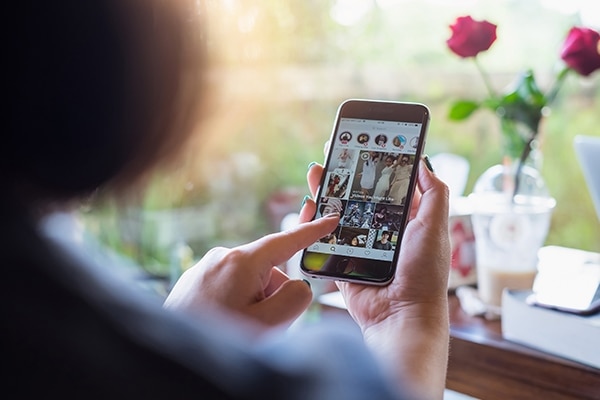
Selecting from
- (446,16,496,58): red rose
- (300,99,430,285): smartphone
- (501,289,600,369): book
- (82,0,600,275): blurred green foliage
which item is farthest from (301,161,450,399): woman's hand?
(82,0,600,275): blurred green foliage

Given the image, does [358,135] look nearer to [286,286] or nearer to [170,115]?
[286,286]

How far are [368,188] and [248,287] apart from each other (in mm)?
285

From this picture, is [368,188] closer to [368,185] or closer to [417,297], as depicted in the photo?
[368,185]

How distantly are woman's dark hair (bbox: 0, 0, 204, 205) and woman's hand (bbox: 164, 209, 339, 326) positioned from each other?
7.6 inches

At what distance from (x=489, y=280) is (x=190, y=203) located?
1049 mm

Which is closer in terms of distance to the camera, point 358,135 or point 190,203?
point 358,135

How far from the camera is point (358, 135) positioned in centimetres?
89

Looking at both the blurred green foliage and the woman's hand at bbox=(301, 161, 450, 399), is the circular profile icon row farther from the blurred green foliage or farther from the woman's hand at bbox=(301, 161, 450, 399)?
the blurred green foliage

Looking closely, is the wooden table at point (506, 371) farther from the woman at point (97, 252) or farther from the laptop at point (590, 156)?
the woman at point (97, 252)

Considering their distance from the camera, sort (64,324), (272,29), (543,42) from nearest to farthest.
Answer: (64,324) < (543,42) < (272,29)

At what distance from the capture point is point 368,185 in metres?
0.85

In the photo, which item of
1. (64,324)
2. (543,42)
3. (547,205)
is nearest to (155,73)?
(64,324)

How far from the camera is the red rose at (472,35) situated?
3.50ft

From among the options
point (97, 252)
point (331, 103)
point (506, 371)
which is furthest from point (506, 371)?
point (331, 103)
